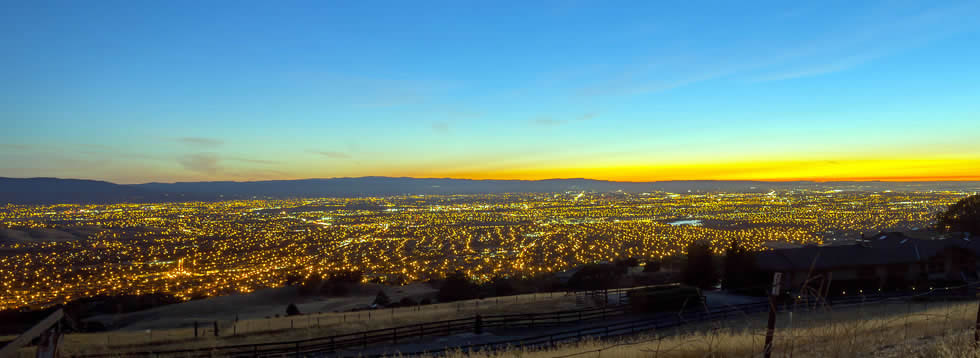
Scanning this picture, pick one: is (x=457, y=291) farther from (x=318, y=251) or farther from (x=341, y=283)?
(x=318, y=251)

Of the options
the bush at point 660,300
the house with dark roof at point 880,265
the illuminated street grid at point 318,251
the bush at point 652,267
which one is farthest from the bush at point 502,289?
the house with dark roof at point 880,265

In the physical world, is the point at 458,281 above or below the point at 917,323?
below

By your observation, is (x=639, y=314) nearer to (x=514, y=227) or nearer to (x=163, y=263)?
(x=163, y=263)

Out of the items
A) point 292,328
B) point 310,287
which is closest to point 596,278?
point 310,287

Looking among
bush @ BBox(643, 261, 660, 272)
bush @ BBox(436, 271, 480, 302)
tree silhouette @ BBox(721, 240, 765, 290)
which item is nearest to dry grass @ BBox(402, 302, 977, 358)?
tree silhouette @ BBox(721, 240, 765, 290)

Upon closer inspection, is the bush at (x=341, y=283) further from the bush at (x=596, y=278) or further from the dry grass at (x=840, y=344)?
the dry grass at (x=840, y=344)

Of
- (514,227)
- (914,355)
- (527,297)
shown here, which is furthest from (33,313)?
(514,227)
